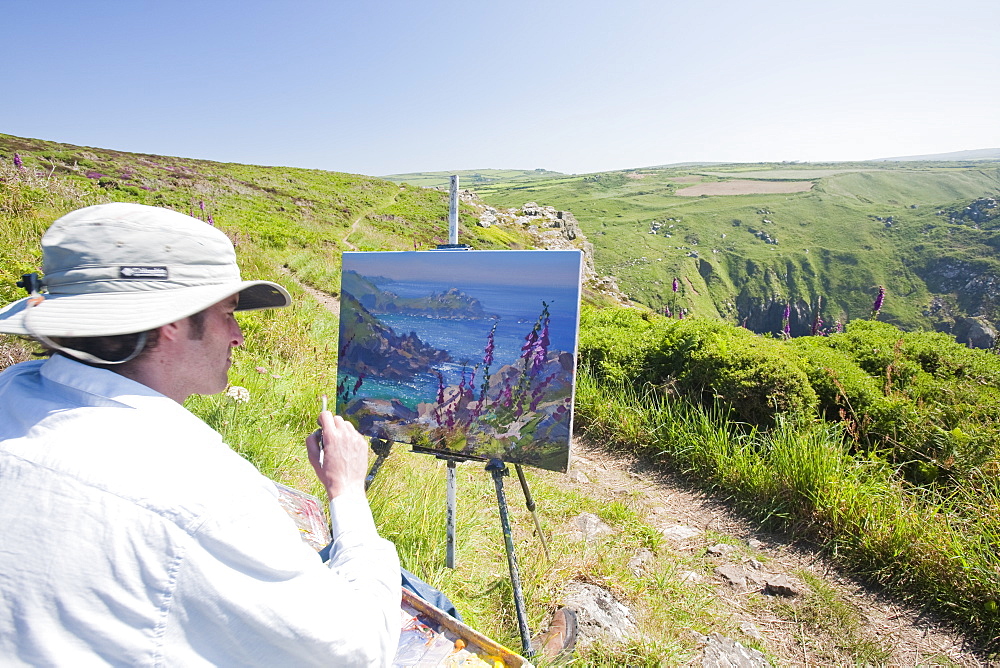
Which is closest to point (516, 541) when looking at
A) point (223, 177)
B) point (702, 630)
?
point (702, 630)

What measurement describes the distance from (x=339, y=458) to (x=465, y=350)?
1.24 metres

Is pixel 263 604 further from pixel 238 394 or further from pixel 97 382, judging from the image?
pixel 238 394

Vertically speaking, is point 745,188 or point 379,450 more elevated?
point 745,188

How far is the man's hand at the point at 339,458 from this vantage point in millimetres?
1441

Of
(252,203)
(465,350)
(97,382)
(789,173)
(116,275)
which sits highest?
(789,173)

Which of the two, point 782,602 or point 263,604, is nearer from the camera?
point 263,604

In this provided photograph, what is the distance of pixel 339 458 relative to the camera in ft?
4.82

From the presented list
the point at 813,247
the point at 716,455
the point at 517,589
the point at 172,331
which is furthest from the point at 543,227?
the point at 813,247

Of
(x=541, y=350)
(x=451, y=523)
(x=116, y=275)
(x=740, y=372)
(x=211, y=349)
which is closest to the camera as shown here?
(x=116, y=275)

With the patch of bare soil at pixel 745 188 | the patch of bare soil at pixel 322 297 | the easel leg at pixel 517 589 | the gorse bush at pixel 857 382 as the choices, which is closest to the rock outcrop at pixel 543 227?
the patch of bare soil at pixel 322 297

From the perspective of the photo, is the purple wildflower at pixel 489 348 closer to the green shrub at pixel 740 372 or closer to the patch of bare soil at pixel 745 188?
the green shrub at pixel 740 372

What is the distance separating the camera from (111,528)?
2.76 feet

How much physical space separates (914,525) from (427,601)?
3.07m

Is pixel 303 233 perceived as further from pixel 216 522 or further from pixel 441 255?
pixel 216 522
